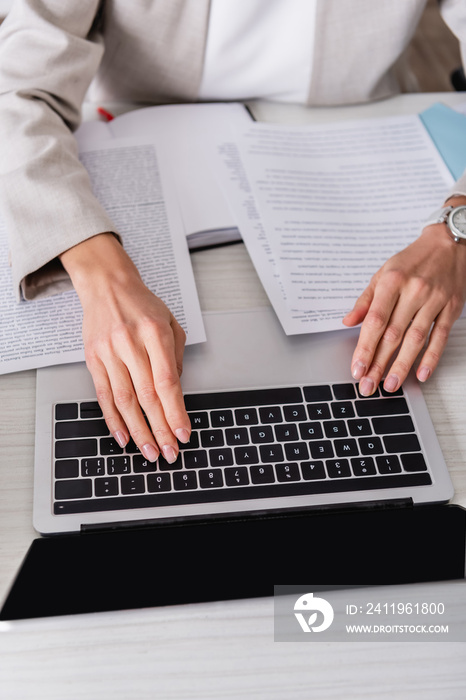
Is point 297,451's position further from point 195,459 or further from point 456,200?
point 456,200

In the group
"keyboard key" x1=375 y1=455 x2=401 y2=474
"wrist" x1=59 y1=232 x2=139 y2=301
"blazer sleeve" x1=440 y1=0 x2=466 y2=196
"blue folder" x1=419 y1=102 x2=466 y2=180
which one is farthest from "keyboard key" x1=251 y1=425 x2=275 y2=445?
"blazer sleeve" x1=440 y1=0 x2=466 y2=196

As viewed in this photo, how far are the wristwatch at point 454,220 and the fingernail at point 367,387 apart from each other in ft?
0.82

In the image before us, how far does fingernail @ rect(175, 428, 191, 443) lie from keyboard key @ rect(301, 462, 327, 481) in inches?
4.4

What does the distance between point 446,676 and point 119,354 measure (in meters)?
0.40

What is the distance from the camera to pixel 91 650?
0.45 metres

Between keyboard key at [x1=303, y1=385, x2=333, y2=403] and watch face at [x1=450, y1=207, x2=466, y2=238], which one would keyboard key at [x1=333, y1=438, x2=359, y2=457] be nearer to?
keyboard key at [x1=303, y1=385, x2=333, y2=403]

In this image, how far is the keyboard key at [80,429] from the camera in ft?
1.82

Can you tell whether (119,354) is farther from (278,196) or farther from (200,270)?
(278,196)

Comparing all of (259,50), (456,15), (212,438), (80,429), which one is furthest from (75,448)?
(456,15)

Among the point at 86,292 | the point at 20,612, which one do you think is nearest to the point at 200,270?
the point at 86,292

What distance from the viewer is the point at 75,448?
1.78 feet

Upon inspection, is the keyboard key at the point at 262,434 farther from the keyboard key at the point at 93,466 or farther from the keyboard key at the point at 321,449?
the keyboard key at the point at 93,466

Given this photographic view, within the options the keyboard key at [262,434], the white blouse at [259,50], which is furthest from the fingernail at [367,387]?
the white blouse at [259,50]

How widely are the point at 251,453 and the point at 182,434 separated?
0.07 m
